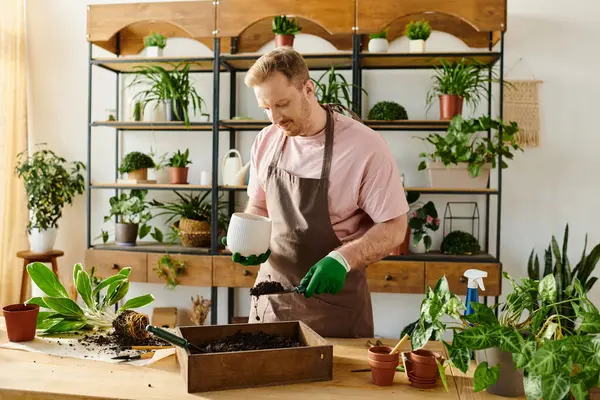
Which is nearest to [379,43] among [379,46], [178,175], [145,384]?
[379,46]

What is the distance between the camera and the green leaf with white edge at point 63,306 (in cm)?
187

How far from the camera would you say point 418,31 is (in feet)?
12.2

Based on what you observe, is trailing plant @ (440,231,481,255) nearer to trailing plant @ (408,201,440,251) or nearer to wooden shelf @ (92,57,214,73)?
trailing plant @ (408,201,440,251)

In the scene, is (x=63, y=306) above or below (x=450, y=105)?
below

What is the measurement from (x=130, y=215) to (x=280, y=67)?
253 centimetres

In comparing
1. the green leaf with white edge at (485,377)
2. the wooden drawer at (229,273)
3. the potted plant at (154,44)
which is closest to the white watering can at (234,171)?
the wooden drawer at (229,273)

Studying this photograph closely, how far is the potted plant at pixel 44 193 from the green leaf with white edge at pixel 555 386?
3684 millimetres

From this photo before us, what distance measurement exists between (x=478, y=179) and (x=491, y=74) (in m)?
0.81

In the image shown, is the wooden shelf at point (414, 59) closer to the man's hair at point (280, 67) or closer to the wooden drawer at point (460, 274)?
the wooden drawer at point (460, 274)

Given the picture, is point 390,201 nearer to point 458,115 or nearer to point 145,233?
point 458,115

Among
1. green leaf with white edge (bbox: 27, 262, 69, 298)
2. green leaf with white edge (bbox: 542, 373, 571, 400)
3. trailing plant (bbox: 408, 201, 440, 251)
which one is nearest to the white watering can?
trailing plant (bbox: 408, 201, 440, 251)

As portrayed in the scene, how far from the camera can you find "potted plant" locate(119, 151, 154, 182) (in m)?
3.99

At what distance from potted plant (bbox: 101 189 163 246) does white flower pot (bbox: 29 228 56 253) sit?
37 centimetres

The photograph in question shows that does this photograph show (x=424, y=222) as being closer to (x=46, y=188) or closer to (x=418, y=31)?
(x=418, y=31)
